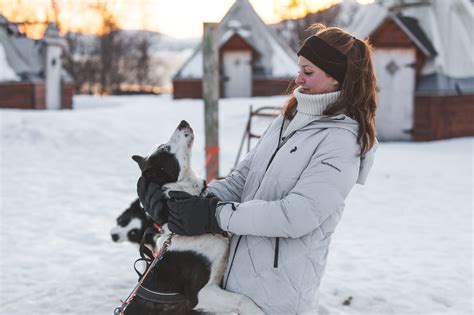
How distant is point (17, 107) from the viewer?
813 inches

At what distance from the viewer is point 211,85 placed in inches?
316

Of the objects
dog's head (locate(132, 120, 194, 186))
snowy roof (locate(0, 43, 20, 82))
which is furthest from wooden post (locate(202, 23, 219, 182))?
snowy roof (locate(0, 43, 20, 82))

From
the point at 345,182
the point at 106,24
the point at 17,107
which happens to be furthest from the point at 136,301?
the point at 106,24

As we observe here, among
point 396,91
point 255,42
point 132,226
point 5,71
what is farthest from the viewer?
point 255,42

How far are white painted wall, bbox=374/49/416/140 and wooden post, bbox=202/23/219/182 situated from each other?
8500mm

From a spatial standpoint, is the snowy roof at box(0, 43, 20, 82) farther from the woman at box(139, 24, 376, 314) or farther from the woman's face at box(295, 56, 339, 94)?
the woman's face at box(295, 56, 339, 94)

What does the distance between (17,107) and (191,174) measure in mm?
19458

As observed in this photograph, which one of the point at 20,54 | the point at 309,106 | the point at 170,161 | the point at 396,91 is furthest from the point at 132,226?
the point at 20,54

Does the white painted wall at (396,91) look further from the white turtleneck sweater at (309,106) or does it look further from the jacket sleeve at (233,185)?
the white turtleneck sweater at (309,106)

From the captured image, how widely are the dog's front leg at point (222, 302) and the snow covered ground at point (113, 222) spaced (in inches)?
90.2

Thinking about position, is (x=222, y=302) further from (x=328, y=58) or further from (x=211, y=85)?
(x=211, y=85)

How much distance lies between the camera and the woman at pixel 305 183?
232 cm

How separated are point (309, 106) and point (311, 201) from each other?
0.48 metres

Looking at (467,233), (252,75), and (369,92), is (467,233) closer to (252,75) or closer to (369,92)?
(369,92)
